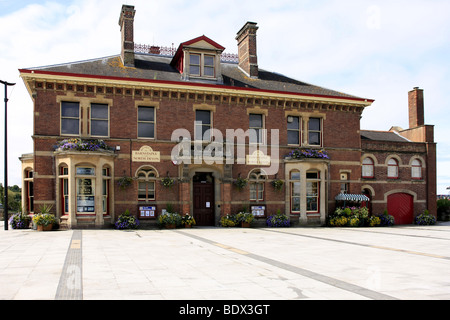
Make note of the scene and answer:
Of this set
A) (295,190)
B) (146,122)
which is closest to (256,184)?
(295,190)

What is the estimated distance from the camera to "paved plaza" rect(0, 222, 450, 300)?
722 cm

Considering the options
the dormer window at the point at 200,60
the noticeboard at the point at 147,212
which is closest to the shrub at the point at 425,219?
the dormer window at the point at 200,60

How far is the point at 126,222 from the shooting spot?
20.3 m

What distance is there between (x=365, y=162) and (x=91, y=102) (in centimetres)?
1722

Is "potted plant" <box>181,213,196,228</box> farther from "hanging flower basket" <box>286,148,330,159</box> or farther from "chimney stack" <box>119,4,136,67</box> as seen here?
"chimney stack" <box>119,4,136,67</box>

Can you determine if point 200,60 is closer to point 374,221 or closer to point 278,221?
point 278,221

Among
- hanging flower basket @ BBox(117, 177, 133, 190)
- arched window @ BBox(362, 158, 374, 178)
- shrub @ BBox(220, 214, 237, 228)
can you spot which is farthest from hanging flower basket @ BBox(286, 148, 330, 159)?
hanging flower basket @ BBox(117, 177, 133, 190)

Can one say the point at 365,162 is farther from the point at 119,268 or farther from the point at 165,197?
the point at 119,268

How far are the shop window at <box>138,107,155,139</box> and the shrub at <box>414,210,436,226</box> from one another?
18147 mm

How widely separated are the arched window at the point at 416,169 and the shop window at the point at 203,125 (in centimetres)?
1460
